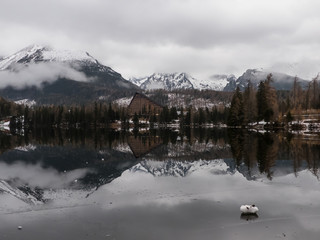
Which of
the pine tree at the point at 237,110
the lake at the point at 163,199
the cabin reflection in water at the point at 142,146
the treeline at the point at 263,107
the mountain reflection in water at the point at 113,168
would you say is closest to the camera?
the lake at the point at 163,199

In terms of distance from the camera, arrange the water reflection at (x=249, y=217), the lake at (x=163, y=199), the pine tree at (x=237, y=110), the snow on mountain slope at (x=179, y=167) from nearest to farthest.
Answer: the lake at (x=163, y=199) → the water reflection at (x=249, y=217) → the snow on mountain slope at (x=179, y=167) → the pine tree at (x=237, y=110)

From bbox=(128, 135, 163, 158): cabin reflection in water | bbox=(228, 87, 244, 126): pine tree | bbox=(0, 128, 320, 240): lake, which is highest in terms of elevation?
bbox=(228, 87, 244, 126): pine tree

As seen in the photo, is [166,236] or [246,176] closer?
[166,236]

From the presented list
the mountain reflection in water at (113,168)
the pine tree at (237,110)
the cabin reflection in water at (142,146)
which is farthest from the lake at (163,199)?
the pine tree at (237,110)

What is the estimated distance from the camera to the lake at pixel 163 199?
19875 millimetres

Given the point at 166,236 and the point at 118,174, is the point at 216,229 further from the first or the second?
the point at 118,174

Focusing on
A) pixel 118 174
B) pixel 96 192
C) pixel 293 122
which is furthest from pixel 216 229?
pixel 293 122

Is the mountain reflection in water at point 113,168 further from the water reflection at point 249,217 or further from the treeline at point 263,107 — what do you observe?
the treeline at point 263,107

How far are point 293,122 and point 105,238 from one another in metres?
130

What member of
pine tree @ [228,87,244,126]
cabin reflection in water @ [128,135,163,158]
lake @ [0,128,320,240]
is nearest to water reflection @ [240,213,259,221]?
lake @ [0,128,320,240]

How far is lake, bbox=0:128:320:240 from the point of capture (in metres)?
19.9

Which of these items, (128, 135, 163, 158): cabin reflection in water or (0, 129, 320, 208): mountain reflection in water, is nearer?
(0, 129, 320, 208): mountain reflection in water

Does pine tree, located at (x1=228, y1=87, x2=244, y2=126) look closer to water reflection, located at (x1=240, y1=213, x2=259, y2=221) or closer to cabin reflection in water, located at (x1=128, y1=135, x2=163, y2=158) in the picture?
cabin reflection in water, located at (x1=128, y1=135, x2=163, y2=158)

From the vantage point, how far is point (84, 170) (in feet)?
144
